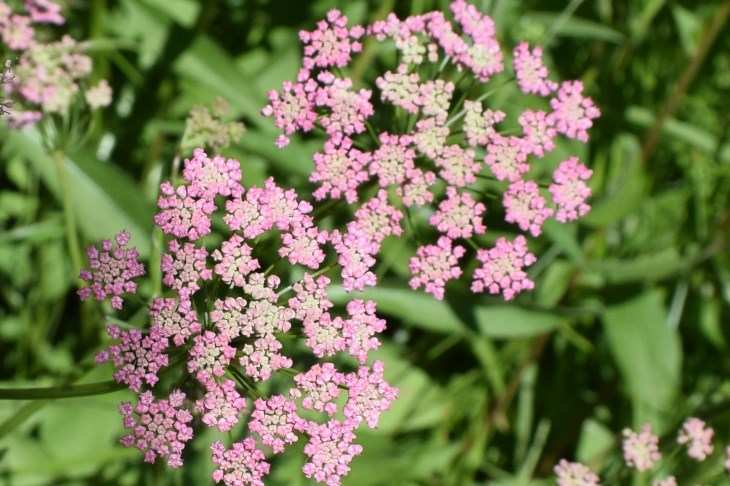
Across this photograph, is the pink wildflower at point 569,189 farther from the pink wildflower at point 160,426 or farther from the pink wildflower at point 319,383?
the pink wildflower at point 160,426

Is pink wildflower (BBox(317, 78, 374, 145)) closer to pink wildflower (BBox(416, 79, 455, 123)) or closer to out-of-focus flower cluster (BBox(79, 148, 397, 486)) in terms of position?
pink wildflower (BBox(416, 79, 455, 123))

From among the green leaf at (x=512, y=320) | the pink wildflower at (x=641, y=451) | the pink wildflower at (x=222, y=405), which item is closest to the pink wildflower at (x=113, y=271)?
the pink wildflower at (x=222, y=405)

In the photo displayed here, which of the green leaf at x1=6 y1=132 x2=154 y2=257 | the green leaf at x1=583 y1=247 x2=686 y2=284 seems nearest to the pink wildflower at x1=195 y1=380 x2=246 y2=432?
the green leaf at x1=6 y1=132 x2=154 y2=257

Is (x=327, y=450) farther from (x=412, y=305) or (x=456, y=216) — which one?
(x=412, y=305)

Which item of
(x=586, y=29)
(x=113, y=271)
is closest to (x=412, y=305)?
(x=113, y=271)

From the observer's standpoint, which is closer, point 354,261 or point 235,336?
point 235,336

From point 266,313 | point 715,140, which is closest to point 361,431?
point 266,313

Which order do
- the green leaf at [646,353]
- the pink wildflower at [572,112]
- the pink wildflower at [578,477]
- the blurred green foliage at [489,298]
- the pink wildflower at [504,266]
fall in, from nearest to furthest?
the pink wildflower at [504,266] → the pink wildflower at [572,112] → the pink wildflower at [578,477] → the blurred green foliage at [489,298] → the green leaf at [646,353]
